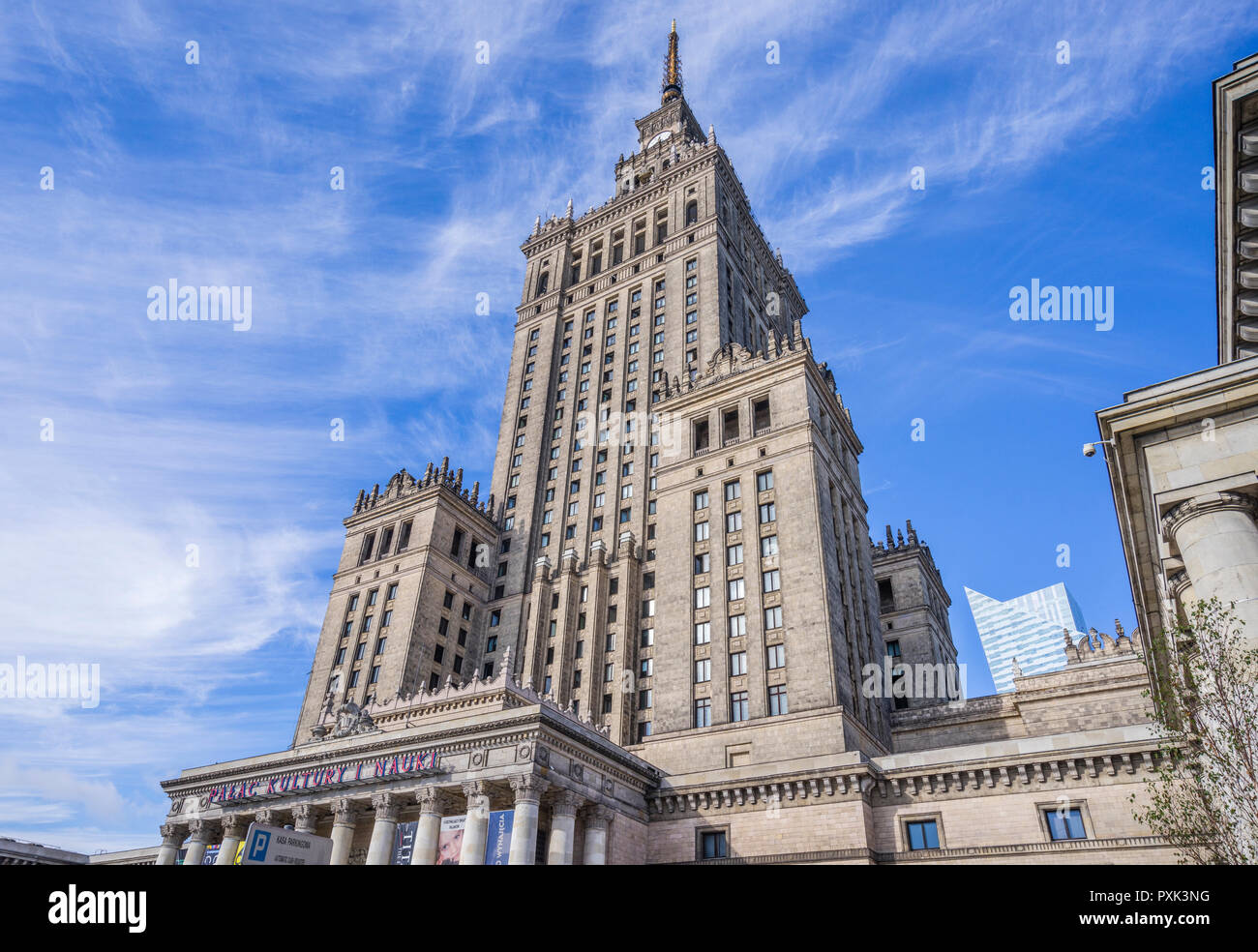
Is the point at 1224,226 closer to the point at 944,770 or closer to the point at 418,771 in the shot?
the point at 944,770

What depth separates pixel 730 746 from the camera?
166ft

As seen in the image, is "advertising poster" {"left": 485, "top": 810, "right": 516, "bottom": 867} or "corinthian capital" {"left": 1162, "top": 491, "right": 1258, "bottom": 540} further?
"advertising poster" {"left": 485, "top": 810, "right": 516, "bottom": 867}

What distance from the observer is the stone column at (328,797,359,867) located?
1790 inches

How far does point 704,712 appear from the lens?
5359cm

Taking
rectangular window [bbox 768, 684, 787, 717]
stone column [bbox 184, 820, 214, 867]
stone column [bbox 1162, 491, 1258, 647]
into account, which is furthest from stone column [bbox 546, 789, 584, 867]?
stone column [bbox 1162, 491, 1258, 647]

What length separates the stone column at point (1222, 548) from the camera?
66.0ft

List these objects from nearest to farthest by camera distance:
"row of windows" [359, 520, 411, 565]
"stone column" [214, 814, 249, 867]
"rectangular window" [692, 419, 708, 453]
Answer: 1. "stone column" [214, 814, 249, 867]
2. "rectangular window" [692, 419, 708, 453]
3. "row of windows" [359, 520, 411, 565]

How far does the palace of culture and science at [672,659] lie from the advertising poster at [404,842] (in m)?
0.17

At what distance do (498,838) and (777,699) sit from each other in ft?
65.9

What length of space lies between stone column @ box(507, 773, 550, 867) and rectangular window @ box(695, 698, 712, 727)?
14674mm

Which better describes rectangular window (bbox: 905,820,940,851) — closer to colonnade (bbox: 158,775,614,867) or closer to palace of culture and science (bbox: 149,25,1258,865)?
palace of culture and science (bbox: 149,25,1258,865)

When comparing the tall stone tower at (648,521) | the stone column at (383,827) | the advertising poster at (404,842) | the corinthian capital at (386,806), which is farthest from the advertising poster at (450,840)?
the tall stone tower at (648,521)
